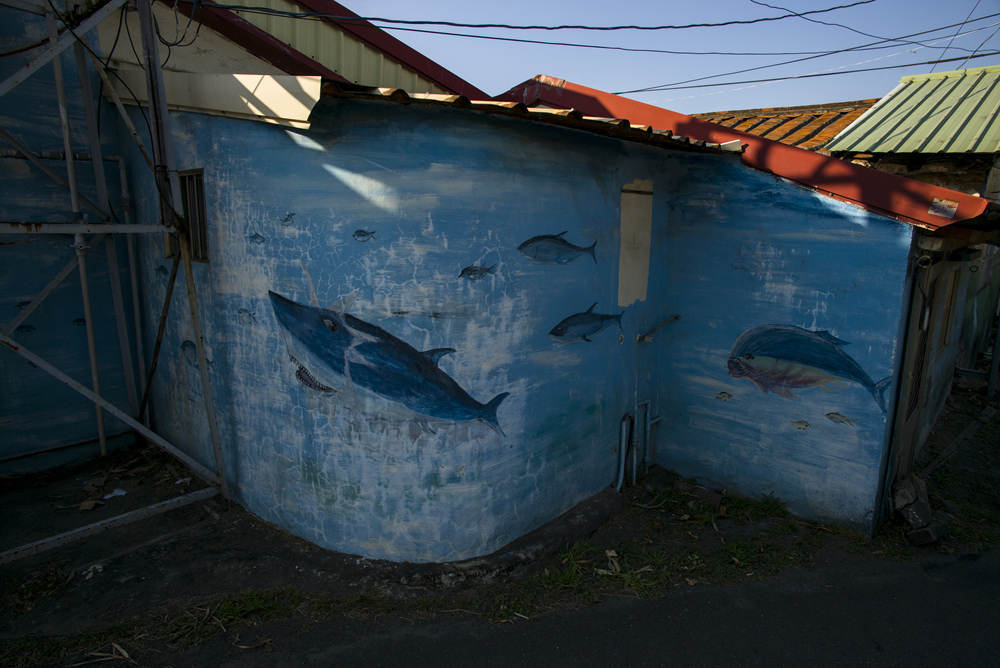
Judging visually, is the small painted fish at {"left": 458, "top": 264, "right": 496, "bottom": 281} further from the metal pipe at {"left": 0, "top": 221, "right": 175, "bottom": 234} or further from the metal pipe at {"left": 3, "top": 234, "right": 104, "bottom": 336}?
the metal pipe at {"left": 3, "top": 234, "right": 104, "bottom": 336}

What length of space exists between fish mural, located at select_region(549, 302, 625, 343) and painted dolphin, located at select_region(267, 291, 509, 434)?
Result: 1001 millimetres

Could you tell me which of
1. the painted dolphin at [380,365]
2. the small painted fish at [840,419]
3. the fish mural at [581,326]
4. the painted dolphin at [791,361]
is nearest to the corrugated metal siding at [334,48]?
the painted dolphin at [380,365]

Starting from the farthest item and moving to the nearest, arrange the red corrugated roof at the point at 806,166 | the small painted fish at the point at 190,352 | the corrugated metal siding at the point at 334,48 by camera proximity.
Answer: the corrugated metal siding at the point at 334,48 → the small painted fish at the point at 190,352 → the red corrugated roof at the point at 806,166

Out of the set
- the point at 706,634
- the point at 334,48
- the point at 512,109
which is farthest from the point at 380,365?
the point at 334,48

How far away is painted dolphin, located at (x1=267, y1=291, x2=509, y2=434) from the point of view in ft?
15.0

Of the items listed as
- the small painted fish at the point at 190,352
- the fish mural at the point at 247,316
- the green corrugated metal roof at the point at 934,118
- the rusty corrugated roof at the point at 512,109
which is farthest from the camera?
the green corrugated metal roof at the point at 934,118

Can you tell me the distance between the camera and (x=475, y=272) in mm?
4586

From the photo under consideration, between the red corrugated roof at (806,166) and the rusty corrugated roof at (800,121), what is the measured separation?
10.0 feet

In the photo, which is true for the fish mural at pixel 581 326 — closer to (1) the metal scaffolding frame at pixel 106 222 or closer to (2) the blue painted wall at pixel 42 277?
(1) the metal scaffolding frame at pixel 106 222

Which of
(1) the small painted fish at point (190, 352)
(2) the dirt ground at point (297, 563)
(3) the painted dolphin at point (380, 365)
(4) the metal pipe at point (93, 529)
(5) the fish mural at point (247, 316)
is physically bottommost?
(2) the dirt ground at point (297, 563)

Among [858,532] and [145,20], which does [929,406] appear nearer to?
[858,532]

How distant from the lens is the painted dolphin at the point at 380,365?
4562mm

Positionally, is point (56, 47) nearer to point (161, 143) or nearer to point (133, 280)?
point (161, 143)

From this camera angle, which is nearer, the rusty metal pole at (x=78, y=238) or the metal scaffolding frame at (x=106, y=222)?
the metal scaffolding frame at (x=106, y=222)
